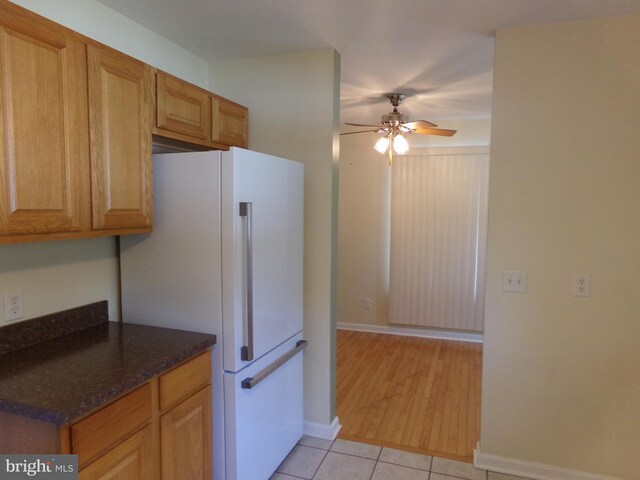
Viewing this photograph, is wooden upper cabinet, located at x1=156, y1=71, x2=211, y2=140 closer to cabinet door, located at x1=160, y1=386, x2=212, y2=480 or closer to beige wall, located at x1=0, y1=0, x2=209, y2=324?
beige wall, located at x1=0, y1=0, x2=209, y2=324

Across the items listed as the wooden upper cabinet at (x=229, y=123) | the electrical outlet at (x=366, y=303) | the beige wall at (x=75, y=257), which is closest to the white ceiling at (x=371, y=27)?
the beige wall at (x=75, y=257)

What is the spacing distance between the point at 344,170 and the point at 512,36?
2769mm

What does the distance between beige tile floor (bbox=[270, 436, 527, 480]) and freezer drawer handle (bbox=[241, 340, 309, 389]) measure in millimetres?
618

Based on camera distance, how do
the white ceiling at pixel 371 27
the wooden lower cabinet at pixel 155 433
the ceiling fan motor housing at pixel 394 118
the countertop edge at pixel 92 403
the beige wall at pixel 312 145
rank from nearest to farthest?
the countertop edge at pixel 92 403
the wooden lower cabinet at pixel 155 433
the white ceiling at pixel 371 27
the beige wall at pixel 312 145
the ceiling fan motor housing at pixel 394 118

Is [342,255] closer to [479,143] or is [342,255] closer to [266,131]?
[479,143]

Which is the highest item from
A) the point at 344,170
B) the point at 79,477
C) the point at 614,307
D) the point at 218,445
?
the point at 344,170

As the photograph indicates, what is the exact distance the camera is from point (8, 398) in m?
1.23

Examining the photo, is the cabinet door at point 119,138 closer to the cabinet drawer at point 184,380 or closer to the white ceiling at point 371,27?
the white ceiling at point 371,27

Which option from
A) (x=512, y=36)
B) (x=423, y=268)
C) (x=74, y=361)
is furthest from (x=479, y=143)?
(x=74, y=361)

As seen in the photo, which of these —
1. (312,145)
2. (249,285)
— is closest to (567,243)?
(312,145)

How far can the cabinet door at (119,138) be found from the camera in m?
1.59

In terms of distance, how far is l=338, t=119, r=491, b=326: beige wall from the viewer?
4668 millimetres

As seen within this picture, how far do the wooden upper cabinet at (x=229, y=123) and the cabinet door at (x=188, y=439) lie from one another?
1.37 meters

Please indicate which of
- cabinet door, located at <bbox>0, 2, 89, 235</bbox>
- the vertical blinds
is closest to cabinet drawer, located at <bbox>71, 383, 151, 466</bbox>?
cabinet door, located at <bbox>0, 2, 89, 235</bbox>
